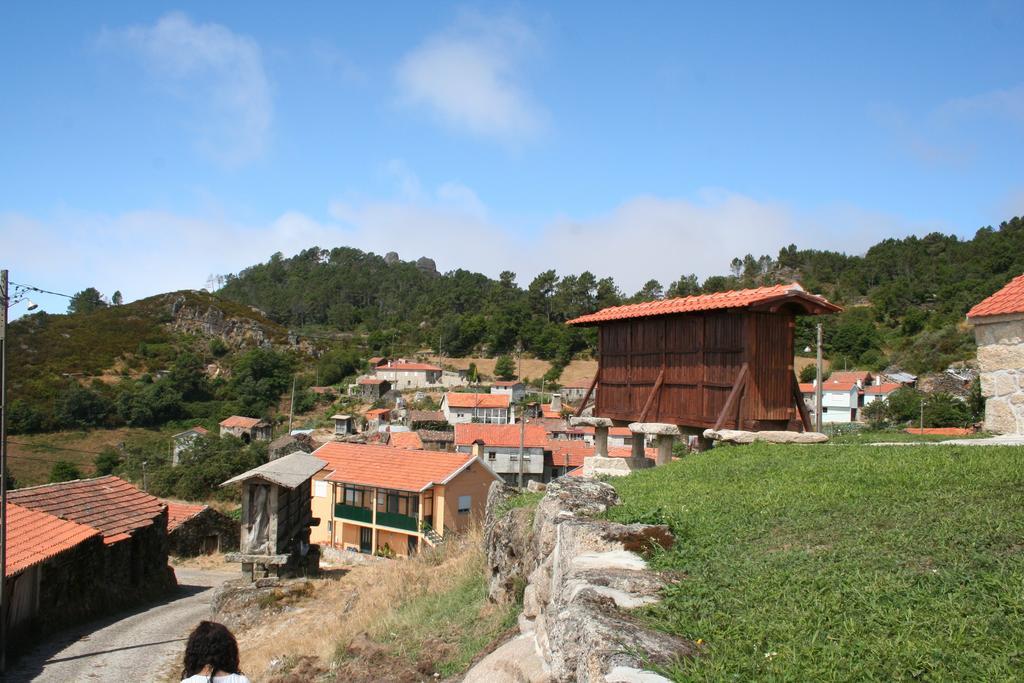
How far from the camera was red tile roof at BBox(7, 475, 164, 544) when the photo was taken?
1716 cm

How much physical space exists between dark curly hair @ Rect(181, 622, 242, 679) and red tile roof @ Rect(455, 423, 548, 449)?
132ft

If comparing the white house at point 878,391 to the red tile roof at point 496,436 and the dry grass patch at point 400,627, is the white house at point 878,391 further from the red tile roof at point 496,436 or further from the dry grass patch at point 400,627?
the dry grass patch at point 400,627

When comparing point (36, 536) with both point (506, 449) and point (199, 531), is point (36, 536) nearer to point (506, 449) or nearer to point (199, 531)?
point (199, 531)

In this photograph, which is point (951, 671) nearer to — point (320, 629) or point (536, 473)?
point (320, 629)

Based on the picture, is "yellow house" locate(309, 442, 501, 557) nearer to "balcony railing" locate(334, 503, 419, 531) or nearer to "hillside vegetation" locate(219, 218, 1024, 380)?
"balcony railing" locate(334, 503, 419, 531)

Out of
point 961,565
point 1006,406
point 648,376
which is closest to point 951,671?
point 961,565

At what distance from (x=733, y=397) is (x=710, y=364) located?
1.03 m

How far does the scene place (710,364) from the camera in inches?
501

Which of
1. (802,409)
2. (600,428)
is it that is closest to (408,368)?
(600,428)

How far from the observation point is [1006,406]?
11203 mm

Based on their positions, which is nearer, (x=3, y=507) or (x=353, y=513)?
(x=3, y=507)

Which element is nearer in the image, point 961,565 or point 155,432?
point 961,565

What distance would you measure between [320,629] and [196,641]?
27.3ft

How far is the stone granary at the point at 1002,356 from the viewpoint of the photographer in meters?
10.9
